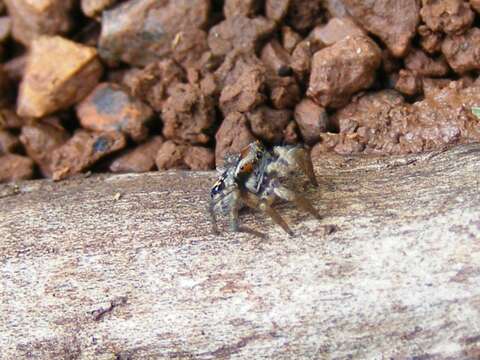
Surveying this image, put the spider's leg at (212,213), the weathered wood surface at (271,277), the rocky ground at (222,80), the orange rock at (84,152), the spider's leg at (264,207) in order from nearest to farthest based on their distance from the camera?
the weathered wood surface at (271,277) → the spider's leg at (264,207) → the spider's leg at (212,213) → the rocky ground at (222,80) → the orange rock at (84,152)

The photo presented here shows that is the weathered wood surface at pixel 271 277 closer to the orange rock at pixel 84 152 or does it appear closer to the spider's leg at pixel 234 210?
the spider's leg at pixel 234 210

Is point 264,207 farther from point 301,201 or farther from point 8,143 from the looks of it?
point 8,143

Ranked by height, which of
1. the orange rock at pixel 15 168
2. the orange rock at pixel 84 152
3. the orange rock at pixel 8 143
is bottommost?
the orange rock at pixel 15 168

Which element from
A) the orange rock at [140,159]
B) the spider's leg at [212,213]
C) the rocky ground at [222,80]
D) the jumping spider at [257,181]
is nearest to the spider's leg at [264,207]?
the jumping spider at [257,181]

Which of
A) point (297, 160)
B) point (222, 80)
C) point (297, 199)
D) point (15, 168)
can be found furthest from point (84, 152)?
point (297, 199)

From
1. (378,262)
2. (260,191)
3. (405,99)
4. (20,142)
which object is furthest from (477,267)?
(20,142)

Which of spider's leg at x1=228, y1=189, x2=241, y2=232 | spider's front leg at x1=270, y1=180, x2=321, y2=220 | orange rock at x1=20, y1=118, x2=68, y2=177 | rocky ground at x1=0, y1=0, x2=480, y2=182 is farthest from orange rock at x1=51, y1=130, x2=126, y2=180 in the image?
spider's front leg at x1=270, y1=180, x2=321, y2=220

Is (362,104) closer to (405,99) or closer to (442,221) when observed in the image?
(405,99)
